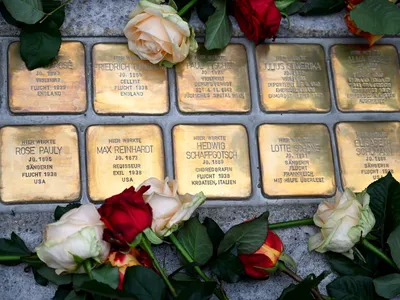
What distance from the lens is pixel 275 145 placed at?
1.36 m

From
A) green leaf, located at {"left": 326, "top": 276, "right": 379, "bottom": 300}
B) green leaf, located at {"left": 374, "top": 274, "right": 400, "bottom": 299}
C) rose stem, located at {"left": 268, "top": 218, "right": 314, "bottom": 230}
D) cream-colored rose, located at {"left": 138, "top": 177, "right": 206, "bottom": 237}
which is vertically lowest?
green leaf, located at {"left": 326, "top": 276, "right": 379, "bottom": 300}

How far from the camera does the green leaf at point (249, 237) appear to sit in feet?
3.85

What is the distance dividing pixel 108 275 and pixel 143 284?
6 centimetres

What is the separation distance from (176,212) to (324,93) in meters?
0.46

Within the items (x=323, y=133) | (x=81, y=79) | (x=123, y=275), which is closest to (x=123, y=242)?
(x=123, y=275)

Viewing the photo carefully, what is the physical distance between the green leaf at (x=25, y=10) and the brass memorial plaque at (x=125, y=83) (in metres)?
0.15

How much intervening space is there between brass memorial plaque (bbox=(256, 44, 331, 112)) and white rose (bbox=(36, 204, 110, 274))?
1.53 feet

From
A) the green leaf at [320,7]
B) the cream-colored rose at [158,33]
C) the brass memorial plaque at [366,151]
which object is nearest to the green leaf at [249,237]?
the brass memorial plaque at [366,151]

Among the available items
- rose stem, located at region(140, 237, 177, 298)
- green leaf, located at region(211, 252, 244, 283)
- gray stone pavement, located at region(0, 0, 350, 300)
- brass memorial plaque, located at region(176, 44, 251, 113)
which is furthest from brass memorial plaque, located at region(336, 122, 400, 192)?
rose stem, located at region(140, 237, 177, 298)

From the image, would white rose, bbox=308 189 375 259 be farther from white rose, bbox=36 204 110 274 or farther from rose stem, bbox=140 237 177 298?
white rose, bbox=36 204 110 274

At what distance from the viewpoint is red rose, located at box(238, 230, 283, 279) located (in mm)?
1181

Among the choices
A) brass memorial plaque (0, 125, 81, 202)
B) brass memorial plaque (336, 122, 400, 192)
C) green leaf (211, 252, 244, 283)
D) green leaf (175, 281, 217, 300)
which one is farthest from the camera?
brass memorial plaque (336, 122, 400, 192)

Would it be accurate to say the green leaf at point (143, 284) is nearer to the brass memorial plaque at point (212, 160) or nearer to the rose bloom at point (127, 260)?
the rose bloom at point (127, 260)

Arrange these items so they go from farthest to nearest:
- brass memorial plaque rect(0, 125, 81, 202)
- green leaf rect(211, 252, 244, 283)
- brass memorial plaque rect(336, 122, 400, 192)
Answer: brass memorial plaque rect(336, 122, 400, 192)
brass memorial plaque rect(0, 125, 81, 202)
green leaf rect(211, 252, 244, 283)
